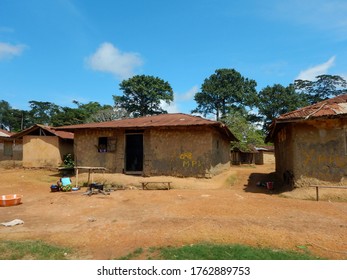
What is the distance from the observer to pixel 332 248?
177 inches

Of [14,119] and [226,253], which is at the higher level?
[14,119]

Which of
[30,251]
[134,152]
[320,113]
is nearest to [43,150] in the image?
[134,152]

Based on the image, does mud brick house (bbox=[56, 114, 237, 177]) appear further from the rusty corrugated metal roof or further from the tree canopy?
the tree canopy

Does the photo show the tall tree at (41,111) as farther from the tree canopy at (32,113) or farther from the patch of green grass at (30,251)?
the patch of green grass at (30,251)

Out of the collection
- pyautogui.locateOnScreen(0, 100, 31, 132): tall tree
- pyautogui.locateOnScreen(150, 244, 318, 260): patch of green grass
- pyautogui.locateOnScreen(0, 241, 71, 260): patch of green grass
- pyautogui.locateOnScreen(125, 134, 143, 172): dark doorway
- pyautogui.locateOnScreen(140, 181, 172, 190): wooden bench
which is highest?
pyautogui.locateOnScreen(0, 100, 31, 132): tall tree

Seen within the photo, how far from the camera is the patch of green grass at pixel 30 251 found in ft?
13.6

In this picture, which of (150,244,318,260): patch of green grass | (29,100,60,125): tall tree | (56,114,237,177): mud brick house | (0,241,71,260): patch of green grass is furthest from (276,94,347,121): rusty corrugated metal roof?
(29,100,60,125): tall tree

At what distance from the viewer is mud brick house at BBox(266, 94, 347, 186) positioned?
9102 millimetres

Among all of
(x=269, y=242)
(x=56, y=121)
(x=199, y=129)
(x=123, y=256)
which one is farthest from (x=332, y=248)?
(x=56, y=121)

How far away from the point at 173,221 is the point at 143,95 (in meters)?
35.0

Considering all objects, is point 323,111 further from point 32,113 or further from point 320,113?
point 32,113

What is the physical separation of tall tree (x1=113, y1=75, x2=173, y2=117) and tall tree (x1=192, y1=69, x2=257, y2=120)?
648cm

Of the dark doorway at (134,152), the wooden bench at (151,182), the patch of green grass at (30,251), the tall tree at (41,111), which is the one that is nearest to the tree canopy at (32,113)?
the tall tree at (41,111)

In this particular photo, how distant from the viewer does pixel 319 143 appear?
30.7 ft
